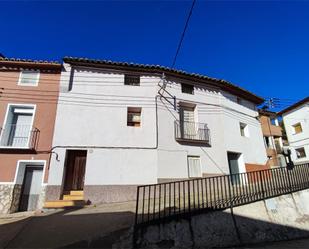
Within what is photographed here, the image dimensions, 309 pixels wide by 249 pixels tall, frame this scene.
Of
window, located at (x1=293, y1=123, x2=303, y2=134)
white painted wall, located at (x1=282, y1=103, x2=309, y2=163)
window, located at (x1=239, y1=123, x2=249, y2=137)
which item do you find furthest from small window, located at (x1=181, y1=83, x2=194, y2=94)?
window, located at (x1=293, y1=123, x2=303, y2=134)

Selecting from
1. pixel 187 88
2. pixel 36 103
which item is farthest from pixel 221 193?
pixel 36 103

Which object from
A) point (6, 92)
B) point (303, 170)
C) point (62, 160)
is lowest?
point (303, 170)

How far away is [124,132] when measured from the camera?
1010 centimetres

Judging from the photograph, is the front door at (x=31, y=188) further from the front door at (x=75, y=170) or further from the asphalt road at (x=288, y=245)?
the asphalt road at (x=288, y=245)

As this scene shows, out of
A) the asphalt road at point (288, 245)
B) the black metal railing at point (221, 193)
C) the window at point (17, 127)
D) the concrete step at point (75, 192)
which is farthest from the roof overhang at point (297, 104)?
the window at point (17, 127)

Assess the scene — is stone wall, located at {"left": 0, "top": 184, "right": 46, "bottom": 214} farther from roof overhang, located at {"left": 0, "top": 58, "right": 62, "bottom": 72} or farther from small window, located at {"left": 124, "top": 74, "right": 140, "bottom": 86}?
small window, located at {"left": 124, "top": 74, "right": 140, "bottom": 86}

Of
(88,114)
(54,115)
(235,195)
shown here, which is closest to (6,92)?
(54,115)

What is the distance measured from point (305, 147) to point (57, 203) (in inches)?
875

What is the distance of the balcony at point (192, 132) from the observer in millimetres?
10773

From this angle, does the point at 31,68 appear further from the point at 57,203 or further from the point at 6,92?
the point at 57,203

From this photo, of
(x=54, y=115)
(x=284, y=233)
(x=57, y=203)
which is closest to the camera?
(x=284, y=233)

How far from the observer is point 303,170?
8.68m

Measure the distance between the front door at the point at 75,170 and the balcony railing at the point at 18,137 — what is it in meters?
1.80

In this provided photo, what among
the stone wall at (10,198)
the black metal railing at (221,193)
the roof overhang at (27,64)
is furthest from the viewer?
the roof overhang at (27,64)
